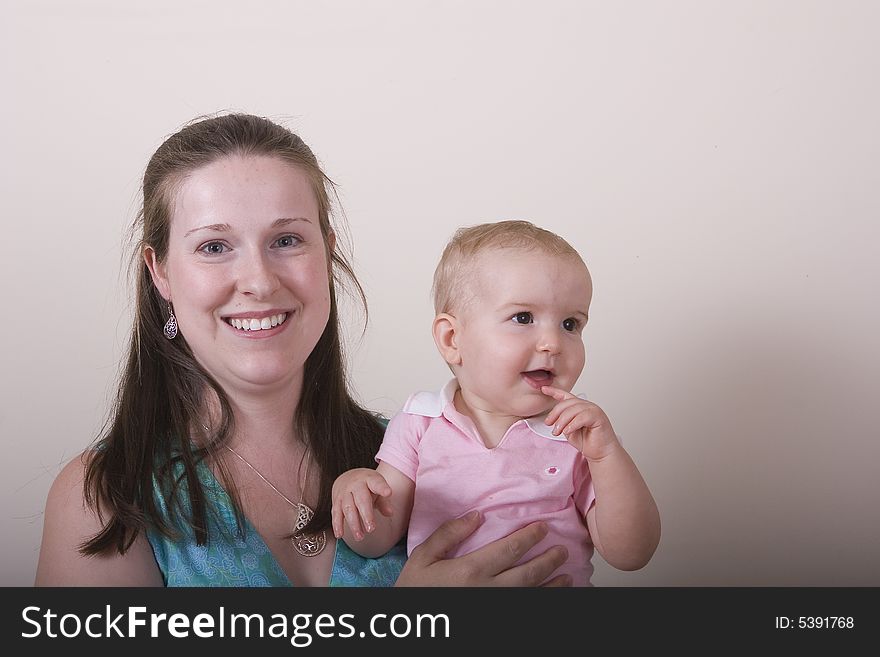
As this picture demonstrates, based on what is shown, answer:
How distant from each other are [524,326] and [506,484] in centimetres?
28

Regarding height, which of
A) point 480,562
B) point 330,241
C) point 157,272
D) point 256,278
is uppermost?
point 330,241

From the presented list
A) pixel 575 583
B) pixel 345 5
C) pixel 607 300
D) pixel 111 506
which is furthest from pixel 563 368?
pixel 345 5

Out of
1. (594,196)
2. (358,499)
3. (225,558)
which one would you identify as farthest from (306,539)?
(594,196)

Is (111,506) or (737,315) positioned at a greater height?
(737,315)

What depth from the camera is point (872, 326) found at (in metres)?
3.10

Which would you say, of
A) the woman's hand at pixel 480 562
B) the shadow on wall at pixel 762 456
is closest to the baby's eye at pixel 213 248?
the woman's hand at pixel 480 562

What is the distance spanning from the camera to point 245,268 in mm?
1977

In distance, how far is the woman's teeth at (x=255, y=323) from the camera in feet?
6.61

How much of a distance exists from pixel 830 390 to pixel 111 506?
2043 mm

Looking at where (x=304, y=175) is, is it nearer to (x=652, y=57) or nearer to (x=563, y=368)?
(x=563, y=368)

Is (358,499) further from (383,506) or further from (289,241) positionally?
(289,241)

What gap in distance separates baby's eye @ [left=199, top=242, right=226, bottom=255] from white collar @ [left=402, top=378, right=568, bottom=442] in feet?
1.47

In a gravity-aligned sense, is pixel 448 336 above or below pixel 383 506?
above

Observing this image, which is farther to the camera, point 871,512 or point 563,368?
point 871,512
